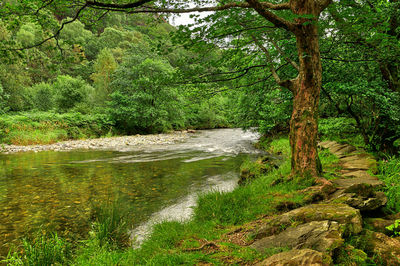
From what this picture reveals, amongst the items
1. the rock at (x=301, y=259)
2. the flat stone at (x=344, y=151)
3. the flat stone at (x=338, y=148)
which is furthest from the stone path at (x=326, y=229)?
the flat stone at (x=338, y=148)

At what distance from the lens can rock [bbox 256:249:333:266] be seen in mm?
2025

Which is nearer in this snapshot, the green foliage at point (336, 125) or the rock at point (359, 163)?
the rock at point (359, 163)

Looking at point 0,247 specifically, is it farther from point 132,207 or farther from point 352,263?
point 352,263

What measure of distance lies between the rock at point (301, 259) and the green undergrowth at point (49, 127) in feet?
70.6

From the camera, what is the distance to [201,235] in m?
3.61

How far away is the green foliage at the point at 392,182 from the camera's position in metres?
3.79

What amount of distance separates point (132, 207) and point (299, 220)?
14.9 feet

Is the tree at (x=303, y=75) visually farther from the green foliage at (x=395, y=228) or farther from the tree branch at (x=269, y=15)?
the green foliage at (x=395, y=228)

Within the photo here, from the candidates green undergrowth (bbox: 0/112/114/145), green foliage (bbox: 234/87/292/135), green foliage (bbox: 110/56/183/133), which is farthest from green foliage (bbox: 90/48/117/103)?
green foliage (bbox: 234/87/292/135)

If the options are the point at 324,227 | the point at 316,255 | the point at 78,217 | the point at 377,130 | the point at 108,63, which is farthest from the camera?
the point at 108,63

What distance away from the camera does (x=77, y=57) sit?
230 inches

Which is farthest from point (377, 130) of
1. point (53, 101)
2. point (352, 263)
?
point (53, 101)

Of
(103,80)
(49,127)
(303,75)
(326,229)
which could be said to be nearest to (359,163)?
(303,75)

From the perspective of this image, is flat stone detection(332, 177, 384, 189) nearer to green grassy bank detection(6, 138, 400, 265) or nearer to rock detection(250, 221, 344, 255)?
green grassy bank detection(6, 138, 400, 265)
